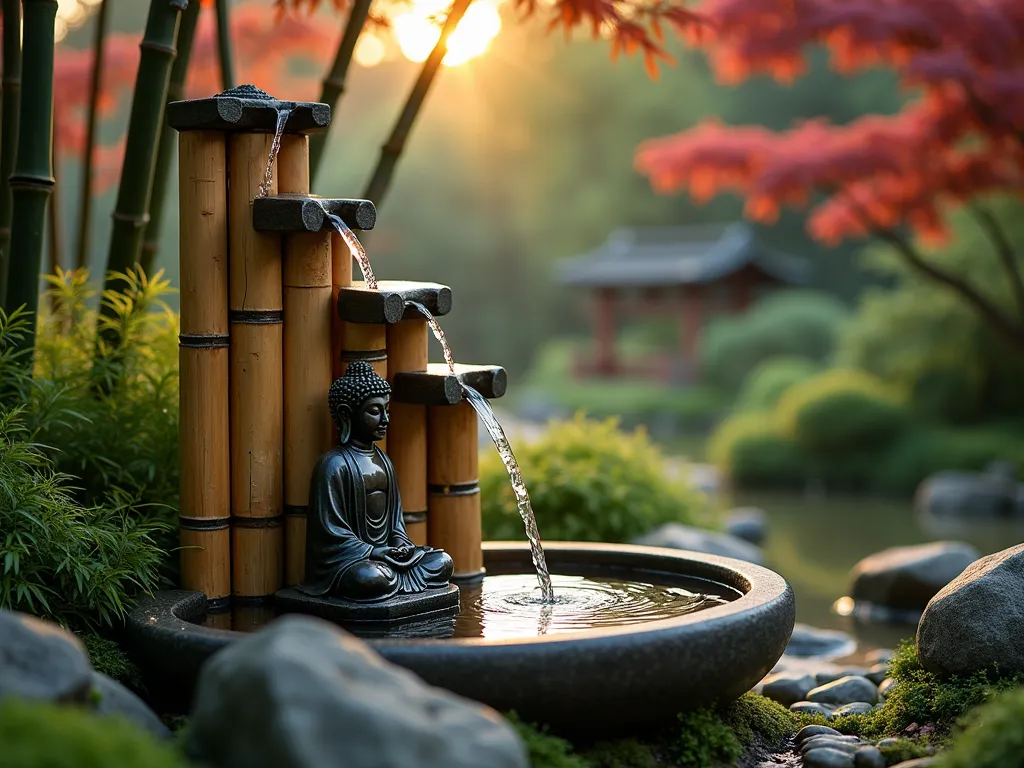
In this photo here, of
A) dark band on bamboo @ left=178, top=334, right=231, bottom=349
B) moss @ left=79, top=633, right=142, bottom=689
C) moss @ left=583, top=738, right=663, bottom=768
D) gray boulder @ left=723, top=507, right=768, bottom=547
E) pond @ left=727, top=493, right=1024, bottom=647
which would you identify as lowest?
pond @ left=727, top=493, right=1024, bottom=647

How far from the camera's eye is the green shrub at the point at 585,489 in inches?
256

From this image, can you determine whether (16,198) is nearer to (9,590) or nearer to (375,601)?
(9,590)

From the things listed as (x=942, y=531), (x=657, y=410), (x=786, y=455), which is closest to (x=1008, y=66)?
(x=942, y=531)

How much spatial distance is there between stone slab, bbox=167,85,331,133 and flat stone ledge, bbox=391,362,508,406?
2.84 ft

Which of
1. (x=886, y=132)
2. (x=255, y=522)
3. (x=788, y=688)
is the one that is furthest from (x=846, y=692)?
(x=886, y=132)

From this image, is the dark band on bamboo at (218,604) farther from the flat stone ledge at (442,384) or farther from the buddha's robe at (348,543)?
the flat stone ledge at (442,384)

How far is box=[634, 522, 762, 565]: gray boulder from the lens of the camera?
6.71 m

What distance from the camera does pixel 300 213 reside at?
146 inches

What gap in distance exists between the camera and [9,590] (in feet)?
11.5

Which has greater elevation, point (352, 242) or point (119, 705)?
point (352, 242)

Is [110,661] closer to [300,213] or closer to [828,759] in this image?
[300,213]

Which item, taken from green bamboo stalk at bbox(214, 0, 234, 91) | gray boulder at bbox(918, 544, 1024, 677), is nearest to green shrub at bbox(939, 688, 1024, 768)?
gray boulder at bbox(918, 544, 1024, 677)

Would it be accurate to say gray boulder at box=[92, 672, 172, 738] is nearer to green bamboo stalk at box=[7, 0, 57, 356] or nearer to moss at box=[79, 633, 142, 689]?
moss at box=[79, 633, 142, 689]

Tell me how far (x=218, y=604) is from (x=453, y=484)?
0.89 meters
